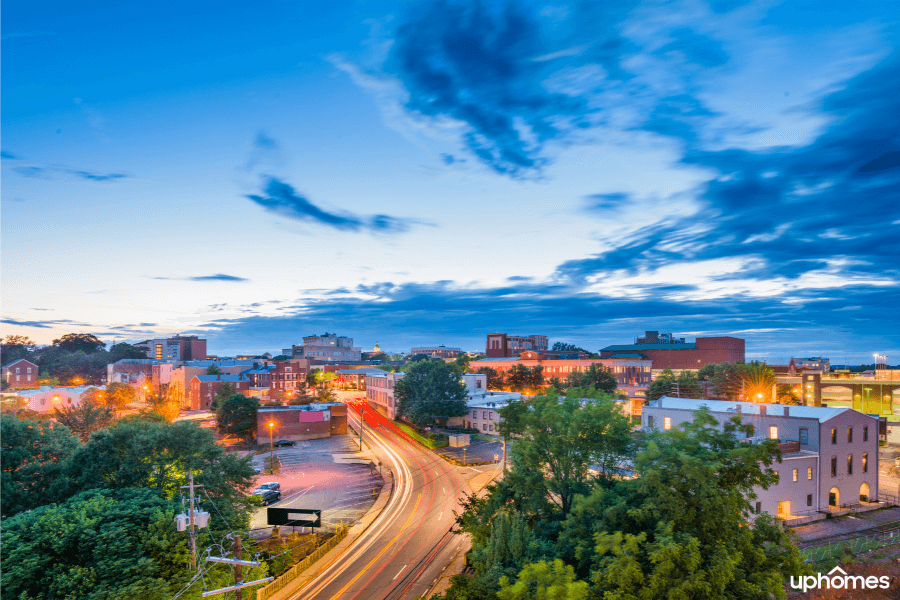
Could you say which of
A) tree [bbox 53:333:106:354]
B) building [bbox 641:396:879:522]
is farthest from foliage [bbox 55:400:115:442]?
tree [bbox 53:333:106:354]

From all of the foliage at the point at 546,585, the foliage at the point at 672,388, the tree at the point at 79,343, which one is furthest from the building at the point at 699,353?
the tree at the point at 79,343

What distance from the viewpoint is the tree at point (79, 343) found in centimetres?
18575

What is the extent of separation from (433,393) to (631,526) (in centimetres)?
5442

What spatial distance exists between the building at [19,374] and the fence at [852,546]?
156m

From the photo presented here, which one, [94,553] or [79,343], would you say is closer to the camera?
[94,553]

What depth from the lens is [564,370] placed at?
440ft

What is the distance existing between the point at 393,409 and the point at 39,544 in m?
69.8

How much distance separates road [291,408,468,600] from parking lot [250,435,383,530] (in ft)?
9.77

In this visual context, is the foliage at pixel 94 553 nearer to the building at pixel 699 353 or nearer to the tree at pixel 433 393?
the tree at pixel 433 393

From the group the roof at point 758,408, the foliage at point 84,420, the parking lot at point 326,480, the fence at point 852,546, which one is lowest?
the parking lot at point 326,480

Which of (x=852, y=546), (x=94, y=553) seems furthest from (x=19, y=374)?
(x=852, y=546)

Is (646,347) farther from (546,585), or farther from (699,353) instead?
(546,585)

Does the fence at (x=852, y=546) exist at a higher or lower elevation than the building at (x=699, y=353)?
lower

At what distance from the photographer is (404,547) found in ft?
109
